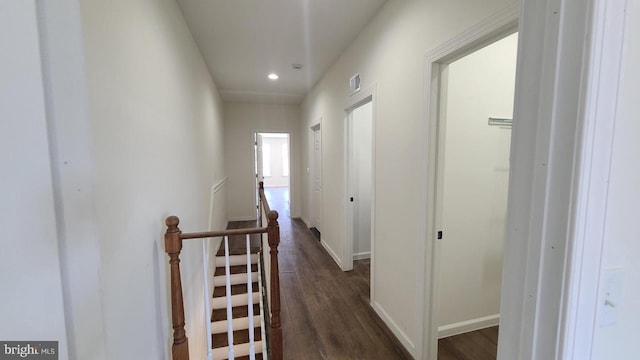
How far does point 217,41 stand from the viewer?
287cm

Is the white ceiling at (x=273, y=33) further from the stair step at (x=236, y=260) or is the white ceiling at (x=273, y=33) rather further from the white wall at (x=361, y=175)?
the stair step at (x=236, y=260)

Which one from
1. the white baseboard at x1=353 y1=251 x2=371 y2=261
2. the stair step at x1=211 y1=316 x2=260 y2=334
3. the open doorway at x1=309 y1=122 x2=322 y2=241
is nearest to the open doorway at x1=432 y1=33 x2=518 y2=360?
the white baseboard at x1=353 y1=251 x2=371 y2=261

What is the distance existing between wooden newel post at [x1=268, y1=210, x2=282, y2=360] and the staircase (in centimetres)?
62

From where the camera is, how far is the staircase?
2607 millimetres

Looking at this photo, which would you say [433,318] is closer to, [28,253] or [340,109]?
[28,253]

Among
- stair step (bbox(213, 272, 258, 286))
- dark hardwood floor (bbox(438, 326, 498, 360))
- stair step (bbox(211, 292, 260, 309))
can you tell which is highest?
dark hardwood floor (bbox(438, 326, 498, 360))

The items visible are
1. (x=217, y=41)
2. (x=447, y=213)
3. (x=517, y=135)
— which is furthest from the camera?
(x=217, y=41)

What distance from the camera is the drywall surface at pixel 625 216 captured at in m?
0.47

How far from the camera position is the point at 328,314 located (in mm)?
2469

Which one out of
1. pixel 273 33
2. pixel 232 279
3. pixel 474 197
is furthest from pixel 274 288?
pixel 273 33

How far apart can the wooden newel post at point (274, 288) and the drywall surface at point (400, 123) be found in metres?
0.96

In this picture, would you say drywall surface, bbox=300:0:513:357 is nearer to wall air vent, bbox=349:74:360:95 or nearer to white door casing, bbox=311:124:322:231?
wall air vent, bbox=349:74:360:95

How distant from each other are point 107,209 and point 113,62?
593mm

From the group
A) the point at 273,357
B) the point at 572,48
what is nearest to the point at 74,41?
the point at 572,48
